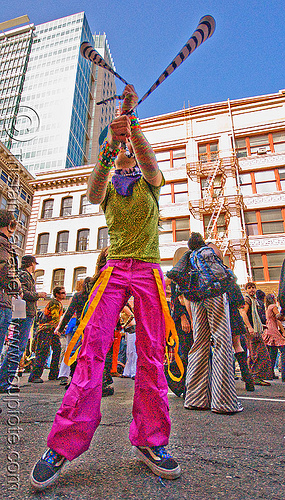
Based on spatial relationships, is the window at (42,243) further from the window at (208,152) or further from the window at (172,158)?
the window at (208,152)

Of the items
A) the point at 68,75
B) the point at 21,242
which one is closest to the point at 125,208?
the point at 21,242

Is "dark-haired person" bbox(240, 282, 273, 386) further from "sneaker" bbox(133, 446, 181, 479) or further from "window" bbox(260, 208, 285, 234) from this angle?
"window" bbox(260, 208, 285, 234)

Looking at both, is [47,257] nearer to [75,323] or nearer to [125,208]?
[75,323]

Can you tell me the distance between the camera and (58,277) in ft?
76.0

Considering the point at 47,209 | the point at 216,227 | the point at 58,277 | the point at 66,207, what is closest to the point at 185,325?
the point at 216,227

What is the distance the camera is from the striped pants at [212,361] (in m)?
2.91

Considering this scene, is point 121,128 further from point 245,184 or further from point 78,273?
point 245,184

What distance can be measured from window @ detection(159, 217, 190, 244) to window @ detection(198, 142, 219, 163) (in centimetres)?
504

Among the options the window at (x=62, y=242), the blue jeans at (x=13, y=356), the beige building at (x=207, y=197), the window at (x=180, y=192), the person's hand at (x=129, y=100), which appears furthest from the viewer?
the window at (x=62, y=242)

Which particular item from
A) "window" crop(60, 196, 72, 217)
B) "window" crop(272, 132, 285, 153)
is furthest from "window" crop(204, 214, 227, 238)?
"window" crop(60, 196, 72, 217)

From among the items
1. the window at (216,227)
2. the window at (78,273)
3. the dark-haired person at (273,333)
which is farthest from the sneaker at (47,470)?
the window at (78,273)

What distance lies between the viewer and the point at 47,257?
24.0 meters

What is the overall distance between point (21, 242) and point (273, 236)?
2948 cm

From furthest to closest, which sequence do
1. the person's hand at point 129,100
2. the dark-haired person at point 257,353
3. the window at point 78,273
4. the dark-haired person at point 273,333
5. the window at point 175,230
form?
the window at point 78,273 < the window at point 175,230 < the dark-haired person at point 273,333 < the dark-haired person at point 257,353 < the person's hand at point 129,100
